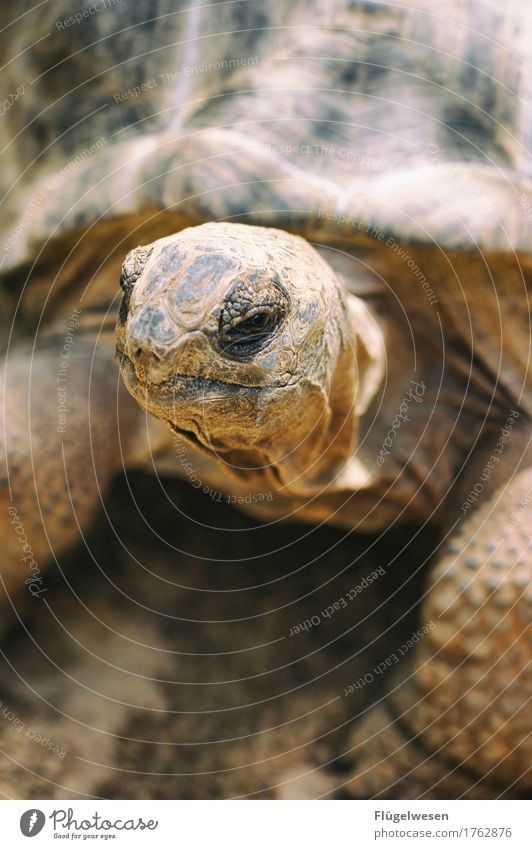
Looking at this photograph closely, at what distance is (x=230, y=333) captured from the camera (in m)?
1.22

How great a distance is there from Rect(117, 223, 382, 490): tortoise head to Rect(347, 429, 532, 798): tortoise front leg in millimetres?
483

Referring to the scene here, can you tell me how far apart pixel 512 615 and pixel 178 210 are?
99cm

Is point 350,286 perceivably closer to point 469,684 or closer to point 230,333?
point 230,333

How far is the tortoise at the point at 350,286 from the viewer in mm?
1691

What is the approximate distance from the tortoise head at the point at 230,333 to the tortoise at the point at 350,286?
0.03 meters

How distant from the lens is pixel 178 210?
1746 mm

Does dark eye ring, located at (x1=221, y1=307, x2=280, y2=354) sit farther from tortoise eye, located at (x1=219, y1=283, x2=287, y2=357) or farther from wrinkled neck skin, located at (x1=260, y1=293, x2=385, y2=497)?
wrinkled neck skin, located at (x1=260, y1=293, x2=385, y2=497)

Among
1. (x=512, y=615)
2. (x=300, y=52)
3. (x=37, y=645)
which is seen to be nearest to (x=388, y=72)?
Answer: (x=300, y=52)

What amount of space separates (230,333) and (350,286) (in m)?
0.62

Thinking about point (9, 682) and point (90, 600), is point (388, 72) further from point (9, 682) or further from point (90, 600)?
point (9, 682)
